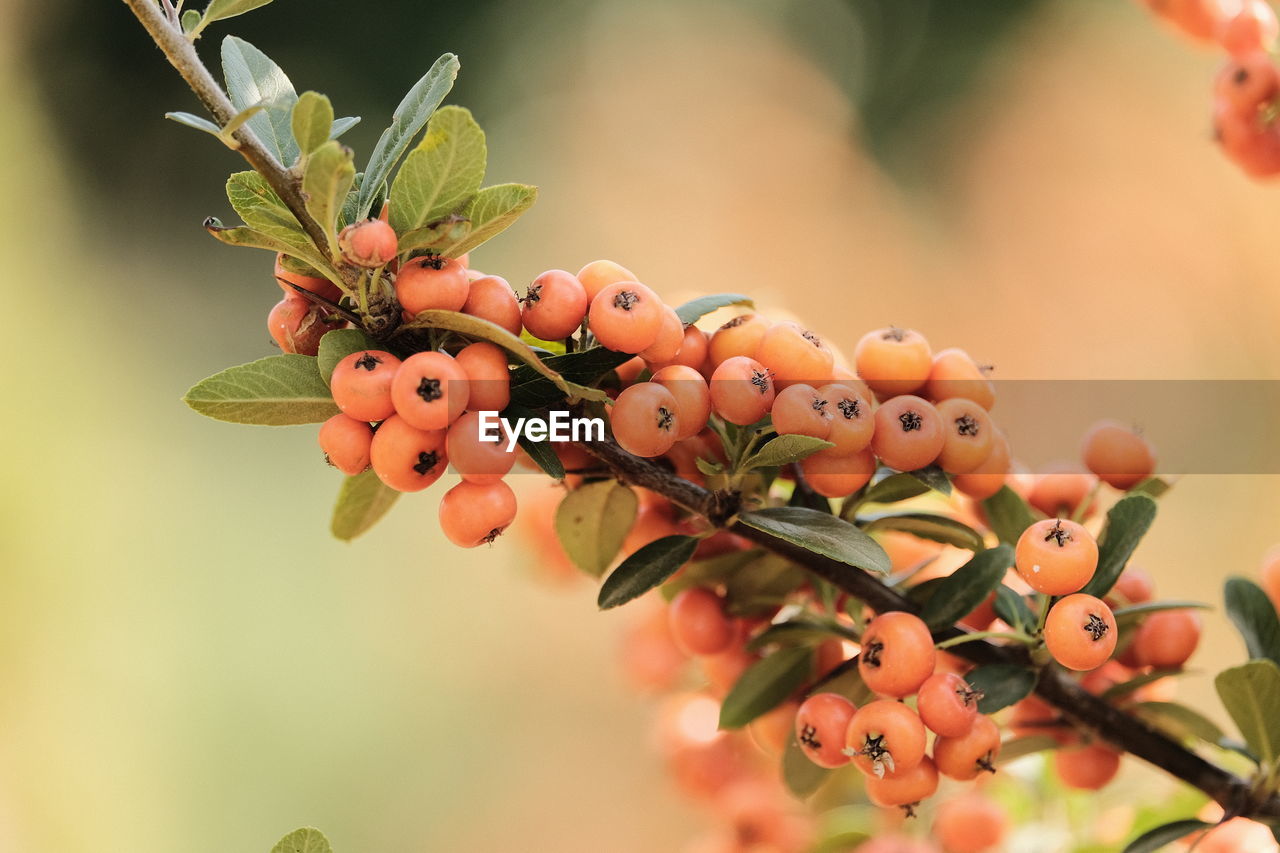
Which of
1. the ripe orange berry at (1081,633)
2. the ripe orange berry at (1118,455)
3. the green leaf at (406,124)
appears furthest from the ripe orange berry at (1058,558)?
the green leaf at (406,124)

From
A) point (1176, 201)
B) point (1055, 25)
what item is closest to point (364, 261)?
point (1176, 201)

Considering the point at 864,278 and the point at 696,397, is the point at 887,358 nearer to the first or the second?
the point at 696,397

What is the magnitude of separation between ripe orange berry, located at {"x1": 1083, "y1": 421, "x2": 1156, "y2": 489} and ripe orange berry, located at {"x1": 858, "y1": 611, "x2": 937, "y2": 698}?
297 millimetres

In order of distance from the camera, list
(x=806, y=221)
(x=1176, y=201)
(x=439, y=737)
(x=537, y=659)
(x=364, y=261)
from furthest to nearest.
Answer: (x=806, y=221) < (x=1176, y=201) < (x=537, y=659) < (x=439, y=737) < (x=364, y=261)

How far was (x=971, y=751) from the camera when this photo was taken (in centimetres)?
82

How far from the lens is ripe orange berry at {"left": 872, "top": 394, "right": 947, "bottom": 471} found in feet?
2.71

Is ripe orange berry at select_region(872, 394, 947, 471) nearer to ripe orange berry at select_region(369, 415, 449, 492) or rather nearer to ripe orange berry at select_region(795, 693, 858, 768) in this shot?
ripe orange berry at select_region(795, 693, 858, 768)

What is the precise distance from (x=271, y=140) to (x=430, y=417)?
26 cm

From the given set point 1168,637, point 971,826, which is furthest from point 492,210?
point 971,826

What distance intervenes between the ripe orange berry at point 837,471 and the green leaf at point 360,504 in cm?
37

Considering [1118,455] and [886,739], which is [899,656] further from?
[1118,455]

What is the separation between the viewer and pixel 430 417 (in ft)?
2.32

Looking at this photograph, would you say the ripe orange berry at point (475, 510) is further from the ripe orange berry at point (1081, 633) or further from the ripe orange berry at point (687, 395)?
the ripe orange berry at point (1081, 633)

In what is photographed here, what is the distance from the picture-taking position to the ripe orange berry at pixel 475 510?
0.75 metres
